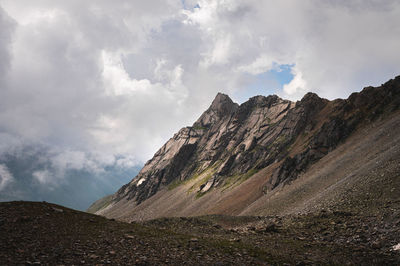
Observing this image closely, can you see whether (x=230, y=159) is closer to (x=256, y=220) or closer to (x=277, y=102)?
(x=277, y=102)

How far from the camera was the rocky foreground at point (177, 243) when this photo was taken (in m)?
15.2

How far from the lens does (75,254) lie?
15055 millimetres

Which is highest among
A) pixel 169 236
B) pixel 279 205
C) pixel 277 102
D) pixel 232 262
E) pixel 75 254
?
Result: pixel 277 102

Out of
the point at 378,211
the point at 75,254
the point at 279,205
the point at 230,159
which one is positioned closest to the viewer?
the point at 75,254

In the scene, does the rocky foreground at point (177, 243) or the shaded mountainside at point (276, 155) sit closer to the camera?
the rocky foreground at point (177, 243)

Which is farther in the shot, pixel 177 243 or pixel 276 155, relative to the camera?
pixel 276 155

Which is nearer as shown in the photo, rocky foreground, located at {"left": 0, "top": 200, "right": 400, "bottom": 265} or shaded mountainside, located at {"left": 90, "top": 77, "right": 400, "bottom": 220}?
rocky foreground, located at {"left": 0, "top": 200, "right": 400, "bottom": 265}

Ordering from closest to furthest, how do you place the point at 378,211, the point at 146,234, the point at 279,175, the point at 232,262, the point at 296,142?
the point at 232,262 → the point at 146,234 → the point at 378,211 → the point at 279,175 → the point at 296,142

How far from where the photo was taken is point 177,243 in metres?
20.2

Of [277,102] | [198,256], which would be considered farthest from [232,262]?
[277,102]

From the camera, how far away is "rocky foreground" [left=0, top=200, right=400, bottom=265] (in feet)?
49.9

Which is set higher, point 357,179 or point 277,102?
point 277,102

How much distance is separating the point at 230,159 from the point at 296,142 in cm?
4515

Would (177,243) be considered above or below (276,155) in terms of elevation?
above
